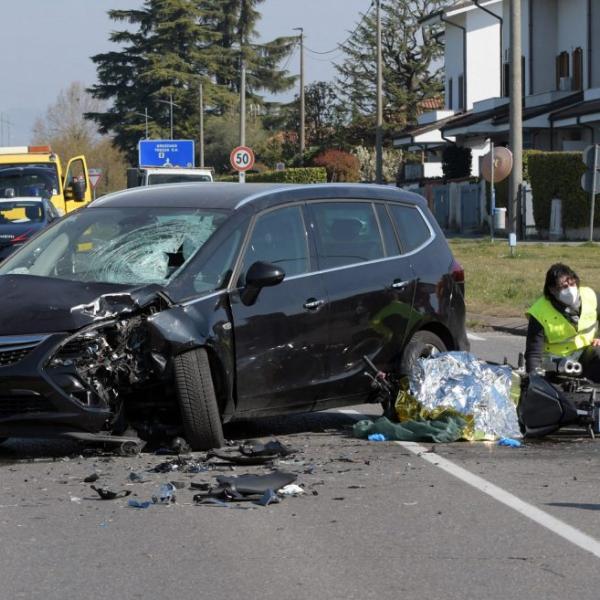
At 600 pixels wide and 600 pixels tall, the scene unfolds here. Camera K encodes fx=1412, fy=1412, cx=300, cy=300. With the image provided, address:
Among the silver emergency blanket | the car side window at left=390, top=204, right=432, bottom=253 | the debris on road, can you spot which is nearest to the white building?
the car side window at left=390, top=204, right=432, bottom=253

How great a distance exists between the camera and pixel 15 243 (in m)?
25.9

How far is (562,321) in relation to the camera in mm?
10703

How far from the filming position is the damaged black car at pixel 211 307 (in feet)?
28.3

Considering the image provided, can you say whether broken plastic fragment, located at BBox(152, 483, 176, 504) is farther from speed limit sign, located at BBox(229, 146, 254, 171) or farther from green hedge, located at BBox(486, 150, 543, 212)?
green hedge, located at BBox(486, 150, 543, 212)

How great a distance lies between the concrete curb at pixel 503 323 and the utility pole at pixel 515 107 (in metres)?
11.6

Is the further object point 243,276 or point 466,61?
point 466,61

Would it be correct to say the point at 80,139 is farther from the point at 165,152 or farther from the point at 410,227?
the point at 410,227

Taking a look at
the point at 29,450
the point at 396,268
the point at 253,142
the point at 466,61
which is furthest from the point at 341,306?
the point at 253,142

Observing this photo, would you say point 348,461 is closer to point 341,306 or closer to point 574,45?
point 341,306

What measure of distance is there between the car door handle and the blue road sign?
41935 millimetres

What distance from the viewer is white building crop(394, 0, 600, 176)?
163 ft

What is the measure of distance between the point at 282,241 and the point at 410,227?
5.00 feet

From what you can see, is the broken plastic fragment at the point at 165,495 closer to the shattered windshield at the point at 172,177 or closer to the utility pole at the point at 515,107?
the utility pole at the point at 515,107

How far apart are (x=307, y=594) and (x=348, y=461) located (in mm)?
3201
